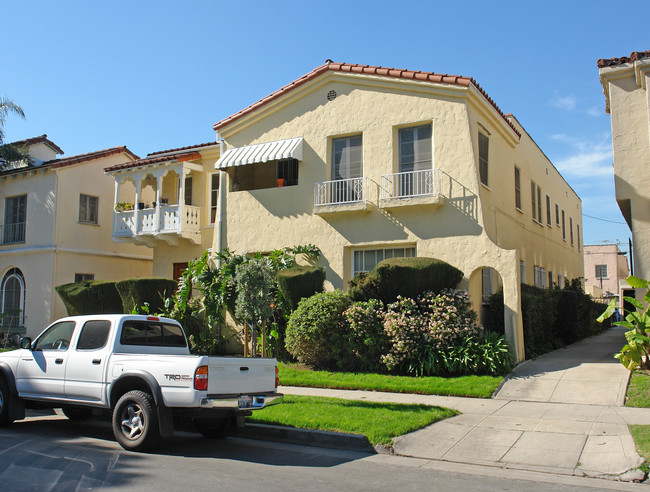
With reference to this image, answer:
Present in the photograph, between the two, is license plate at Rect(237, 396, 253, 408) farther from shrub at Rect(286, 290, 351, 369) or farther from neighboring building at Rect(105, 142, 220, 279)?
neighboring building at Rect(105, 142, 220, 279)

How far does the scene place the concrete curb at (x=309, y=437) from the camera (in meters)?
8.02

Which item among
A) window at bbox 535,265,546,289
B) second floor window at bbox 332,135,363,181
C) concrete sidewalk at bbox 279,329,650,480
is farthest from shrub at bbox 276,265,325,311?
window at bbox 535,265,546,289

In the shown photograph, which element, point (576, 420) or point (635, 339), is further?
point (635, 339)

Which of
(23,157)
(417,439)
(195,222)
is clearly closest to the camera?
(417,439)

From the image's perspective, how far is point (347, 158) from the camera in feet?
55.0

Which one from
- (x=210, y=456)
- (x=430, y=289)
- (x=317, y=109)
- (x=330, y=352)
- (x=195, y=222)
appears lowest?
(x=210, y=456)

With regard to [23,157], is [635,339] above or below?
below

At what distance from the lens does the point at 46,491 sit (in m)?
5.91

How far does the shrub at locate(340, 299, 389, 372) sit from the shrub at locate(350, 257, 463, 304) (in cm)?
32

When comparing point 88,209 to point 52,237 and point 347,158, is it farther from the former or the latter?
point 347,158

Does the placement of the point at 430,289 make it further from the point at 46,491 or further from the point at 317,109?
the point at 46,491

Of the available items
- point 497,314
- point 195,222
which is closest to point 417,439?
point 497,314

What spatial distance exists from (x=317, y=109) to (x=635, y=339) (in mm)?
10060

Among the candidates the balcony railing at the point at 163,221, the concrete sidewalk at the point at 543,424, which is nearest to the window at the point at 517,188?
the concrete sidewalk at the point at 543,424
